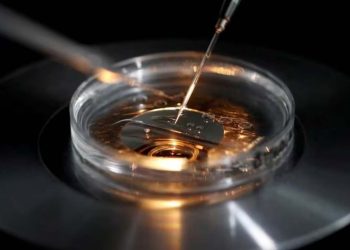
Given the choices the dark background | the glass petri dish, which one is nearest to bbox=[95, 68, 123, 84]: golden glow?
the glass petri dish

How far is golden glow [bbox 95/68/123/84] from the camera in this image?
0.97 metres

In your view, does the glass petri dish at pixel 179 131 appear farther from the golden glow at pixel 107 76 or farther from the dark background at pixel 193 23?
the dark background at pixel 193 23

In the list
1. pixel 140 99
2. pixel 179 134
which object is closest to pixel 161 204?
pixel 179 134

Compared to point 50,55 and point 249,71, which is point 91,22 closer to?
point 50,55

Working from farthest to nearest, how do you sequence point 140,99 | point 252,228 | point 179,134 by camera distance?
point 140,99 < point 179,134 < point 252,228

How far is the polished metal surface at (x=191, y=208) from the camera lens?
664mm

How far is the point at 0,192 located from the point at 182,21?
0.61 meters

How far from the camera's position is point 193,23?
1247mm

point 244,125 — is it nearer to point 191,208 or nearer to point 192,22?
point 191,208

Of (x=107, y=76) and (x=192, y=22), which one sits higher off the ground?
(x=192, y=22)

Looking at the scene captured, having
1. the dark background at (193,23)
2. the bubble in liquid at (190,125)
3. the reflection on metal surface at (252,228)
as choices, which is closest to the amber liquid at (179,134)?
the bubble in liquid at (190,125)

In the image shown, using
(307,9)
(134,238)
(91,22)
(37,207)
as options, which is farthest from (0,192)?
(307,9)

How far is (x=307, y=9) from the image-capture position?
48.7 inches

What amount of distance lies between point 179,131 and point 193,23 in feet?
1.44
